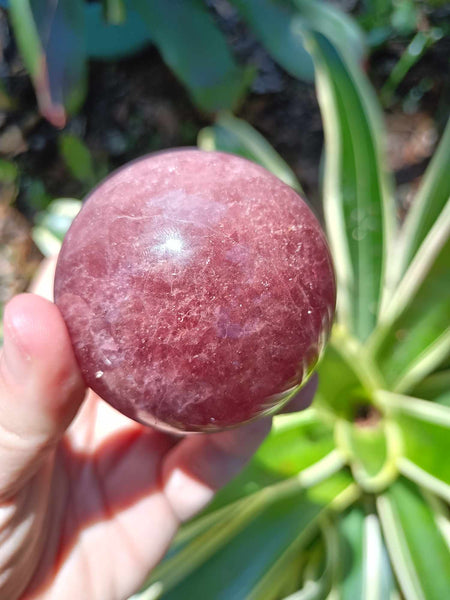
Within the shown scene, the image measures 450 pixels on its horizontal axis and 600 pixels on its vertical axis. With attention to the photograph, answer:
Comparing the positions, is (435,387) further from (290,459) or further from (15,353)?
(15,353)

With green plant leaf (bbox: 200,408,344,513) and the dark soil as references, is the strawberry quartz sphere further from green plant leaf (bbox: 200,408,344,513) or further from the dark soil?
the dark soil

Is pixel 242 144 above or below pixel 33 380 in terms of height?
below

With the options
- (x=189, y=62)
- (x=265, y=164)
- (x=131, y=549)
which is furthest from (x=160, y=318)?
(x=189, y=62)

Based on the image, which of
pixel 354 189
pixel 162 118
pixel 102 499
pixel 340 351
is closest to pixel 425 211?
pixel 354 189

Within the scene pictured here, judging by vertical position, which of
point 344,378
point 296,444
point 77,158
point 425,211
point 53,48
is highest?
point 425,211

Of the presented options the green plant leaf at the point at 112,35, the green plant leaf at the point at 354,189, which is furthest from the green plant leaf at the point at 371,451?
the green plant leaf at the point at 112,35

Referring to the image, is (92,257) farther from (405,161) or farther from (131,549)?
(405,161)
